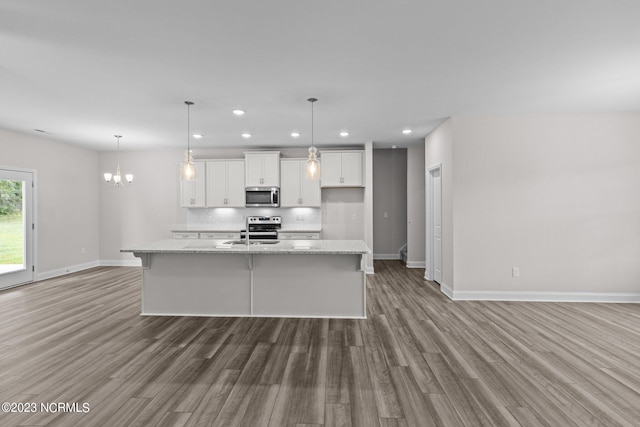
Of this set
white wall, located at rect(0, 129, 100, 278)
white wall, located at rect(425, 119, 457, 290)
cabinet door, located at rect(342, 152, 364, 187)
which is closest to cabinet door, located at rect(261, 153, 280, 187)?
cabinet door, located at rect(342, 152, 364, 187)

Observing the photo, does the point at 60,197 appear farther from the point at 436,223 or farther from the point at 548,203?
the point at 548,203

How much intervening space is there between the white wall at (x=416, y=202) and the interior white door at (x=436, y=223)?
1240mm

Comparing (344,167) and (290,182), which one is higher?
(344,167)

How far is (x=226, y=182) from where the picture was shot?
6.94 meters

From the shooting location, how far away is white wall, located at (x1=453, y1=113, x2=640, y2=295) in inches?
178

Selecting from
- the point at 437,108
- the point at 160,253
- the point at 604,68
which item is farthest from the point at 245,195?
the point at 604,68

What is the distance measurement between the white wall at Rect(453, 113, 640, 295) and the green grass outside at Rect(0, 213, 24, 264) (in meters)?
7.23

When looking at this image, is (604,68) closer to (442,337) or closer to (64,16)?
(442,337)

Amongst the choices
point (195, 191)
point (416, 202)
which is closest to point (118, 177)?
point (195, 191)

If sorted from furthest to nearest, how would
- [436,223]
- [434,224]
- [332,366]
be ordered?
[434,224]
[436,223]
[332,366]

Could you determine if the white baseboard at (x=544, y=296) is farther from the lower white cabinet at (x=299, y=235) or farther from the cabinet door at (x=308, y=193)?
the cabinet door at (x=308, y=193)

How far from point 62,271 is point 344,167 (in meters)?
6.00

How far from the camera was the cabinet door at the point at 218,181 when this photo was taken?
6.94 metres

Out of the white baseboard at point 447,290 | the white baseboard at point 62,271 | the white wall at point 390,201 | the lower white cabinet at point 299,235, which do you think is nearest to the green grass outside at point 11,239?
the white baseboard at point 62,271
